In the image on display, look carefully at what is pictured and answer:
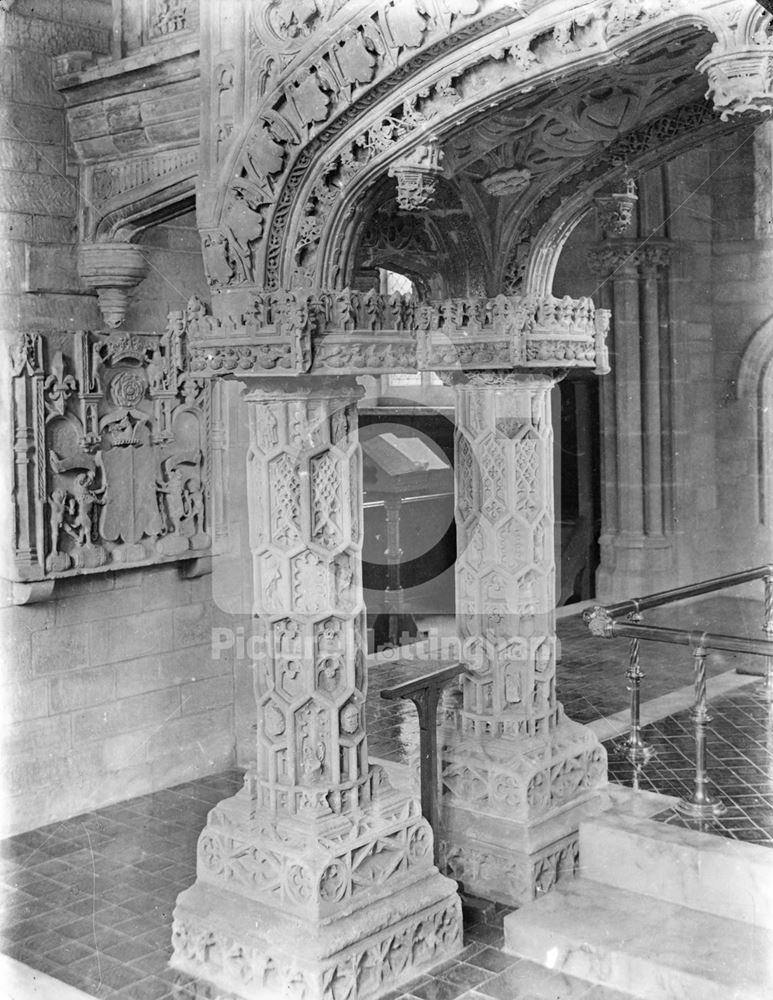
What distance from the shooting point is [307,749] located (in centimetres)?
465

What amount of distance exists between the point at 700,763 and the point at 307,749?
1773mm

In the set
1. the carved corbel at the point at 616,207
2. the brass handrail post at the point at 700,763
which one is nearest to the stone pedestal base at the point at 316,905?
the brass handrail post at the point at 700,763

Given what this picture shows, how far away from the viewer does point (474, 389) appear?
5621mm

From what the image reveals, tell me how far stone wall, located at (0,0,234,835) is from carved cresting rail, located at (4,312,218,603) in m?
0.15

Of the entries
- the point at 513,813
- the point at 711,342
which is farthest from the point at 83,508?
the point at 711,342

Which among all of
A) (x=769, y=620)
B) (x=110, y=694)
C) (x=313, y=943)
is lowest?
(x=313, y=943)

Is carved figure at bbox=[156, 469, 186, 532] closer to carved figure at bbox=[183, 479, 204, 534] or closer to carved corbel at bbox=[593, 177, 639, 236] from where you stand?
carved figure at bbox=[183, 479, 204, 534]

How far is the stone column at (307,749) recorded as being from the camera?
179 inches

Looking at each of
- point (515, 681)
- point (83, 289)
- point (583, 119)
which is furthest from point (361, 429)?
point (583, 119)

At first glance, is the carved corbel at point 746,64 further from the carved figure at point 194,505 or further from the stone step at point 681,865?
the carved figure at point 194,505

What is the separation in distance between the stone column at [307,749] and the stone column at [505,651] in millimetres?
775

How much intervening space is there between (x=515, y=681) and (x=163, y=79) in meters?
3.00

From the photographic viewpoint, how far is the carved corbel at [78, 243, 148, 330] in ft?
20.4

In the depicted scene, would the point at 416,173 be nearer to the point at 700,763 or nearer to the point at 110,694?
the point at 700,763
